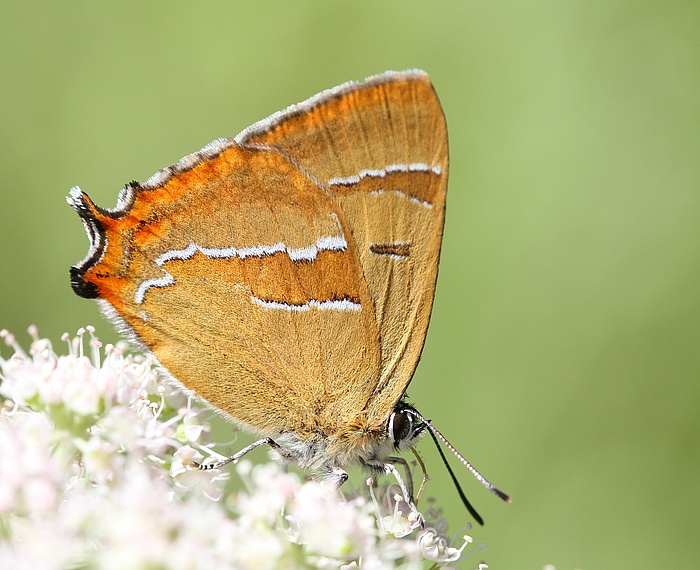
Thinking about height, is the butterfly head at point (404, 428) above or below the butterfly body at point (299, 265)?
below

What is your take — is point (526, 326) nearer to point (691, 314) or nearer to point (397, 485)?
point (691, 314)

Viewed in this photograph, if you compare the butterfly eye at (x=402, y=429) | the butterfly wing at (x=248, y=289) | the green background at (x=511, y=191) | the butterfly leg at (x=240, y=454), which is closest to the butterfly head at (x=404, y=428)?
the butterfly eye at (x=402, y=429)

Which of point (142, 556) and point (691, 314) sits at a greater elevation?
point (142, 556)

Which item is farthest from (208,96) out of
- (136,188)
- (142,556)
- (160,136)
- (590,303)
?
(142,556)

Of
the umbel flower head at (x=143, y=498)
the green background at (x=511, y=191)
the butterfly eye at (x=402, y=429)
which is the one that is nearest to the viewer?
the umbel flower head at (x=143, y=498)

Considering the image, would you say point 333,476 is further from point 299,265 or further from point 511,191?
point 511,191

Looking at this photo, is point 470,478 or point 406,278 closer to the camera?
point 406,278

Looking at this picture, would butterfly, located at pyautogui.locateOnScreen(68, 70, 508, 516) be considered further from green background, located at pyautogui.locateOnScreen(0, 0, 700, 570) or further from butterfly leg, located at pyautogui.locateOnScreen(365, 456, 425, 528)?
green background, located at pyautogui.locateOnScreen(0, 0, 700, 570)

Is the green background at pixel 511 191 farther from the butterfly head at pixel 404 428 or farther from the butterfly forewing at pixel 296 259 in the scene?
the butterfly forewing at pixel 296 259

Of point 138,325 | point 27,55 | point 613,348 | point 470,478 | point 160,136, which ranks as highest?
point 27,55
